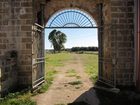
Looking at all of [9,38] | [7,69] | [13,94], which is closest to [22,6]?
[9,38]

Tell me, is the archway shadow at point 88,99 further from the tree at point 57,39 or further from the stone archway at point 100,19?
the tree at point 57,39

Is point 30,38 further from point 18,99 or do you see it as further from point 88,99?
point 88,99

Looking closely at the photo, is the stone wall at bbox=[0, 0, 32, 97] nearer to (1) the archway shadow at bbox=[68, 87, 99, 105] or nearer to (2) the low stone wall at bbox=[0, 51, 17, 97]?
(2) the low stone wall at bbox=[0, 51, 17, 97]

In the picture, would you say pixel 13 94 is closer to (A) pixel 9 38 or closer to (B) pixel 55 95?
(B) pixel 55 95

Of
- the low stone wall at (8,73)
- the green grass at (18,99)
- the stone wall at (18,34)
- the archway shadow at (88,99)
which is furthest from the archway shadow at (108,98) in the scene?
the stone wall at (18,34)

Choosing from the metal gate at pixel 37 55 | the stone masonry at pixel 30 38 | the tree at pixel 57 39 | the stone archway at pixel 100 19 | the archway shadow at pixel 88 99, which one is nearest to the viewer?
the archway shadow at pixel 88 99

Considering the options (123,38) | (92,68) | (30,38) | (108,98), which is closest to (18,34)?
(30,38)

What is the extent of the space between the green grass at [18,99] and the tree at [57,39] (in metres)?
54.4

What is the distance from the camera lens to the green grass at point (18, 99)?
27.1 ft

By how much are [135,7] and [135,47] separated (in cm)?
142

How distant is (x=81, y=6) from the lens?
1482 cm

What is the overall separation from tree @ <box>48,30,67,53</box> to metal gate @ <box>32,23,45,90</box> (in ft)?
169

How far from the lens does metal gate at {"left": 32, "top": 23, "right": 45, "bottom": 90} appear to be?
36.1 ft

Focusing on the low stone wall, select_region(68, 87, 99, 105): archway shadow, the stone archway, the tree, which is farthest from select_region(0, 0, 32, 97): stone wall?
the tree
